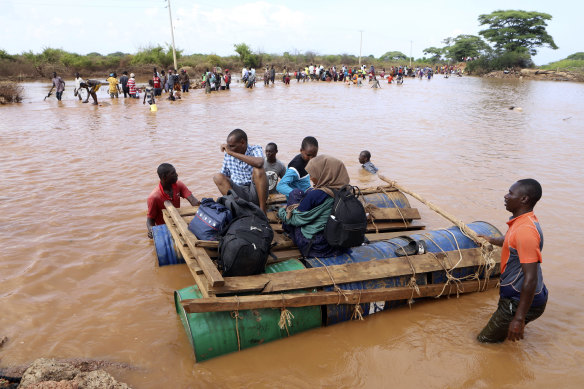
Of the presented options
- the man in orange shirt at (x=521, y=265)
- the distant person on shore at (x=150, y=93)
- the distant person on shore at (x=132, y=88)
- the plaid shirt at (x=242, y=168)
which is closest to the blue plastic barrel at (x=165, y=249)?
the plaid shirt at (x=242, y=168)

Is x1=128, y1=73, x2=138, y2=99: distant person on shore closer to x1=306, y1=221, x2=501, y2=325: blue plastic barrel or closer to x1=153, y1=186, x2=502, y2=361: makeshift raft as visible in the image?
x1=153, y1=186, x2=502, y2=361: makeshift raft

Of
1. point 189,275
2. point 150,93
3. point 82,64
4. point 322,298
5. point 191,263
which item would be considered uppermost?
point 82,64

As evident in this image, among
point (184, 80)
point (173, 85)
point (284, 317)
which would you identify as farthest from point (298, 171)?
point (184, 80)

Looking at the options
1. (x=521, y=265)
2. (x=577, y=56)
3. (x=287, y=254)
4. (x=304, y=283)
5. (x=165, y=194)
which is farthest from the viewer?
(x=577, y=56)

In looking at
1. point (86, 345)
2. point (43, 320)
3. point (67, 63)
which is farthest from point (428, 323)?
point (67, 63)

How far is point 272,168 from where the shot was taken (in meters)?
5.88

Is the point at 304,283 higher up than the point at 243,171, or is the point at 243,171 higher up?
the point at 243,171

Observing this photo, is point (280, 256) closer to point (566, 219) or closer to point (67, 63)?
point (566, 219)

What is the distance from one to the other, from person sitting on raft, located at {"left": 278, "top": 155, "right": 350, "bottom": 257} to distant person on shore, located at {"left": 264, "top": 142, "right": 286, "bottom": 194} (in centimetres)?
177

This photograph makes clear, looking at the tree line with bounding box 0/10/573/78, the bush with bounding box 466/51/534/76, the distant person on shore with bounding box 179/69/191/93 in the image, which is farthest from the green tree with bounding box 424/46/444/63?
the distant person on shore with bounding box 179/69/191/93

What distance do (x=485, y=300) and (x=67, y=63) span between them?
4497 cm

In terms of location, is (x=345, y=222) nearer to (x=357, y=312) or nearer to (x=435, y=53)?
(x=357, y=312)

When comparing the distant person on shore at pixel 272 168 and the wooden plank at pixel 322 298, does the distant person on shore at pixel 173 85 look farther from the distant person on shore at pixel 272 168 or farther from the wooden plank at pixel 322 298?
the wooden plank at pixel 322 298

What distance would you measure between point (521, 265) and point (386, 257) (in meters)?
1.34
